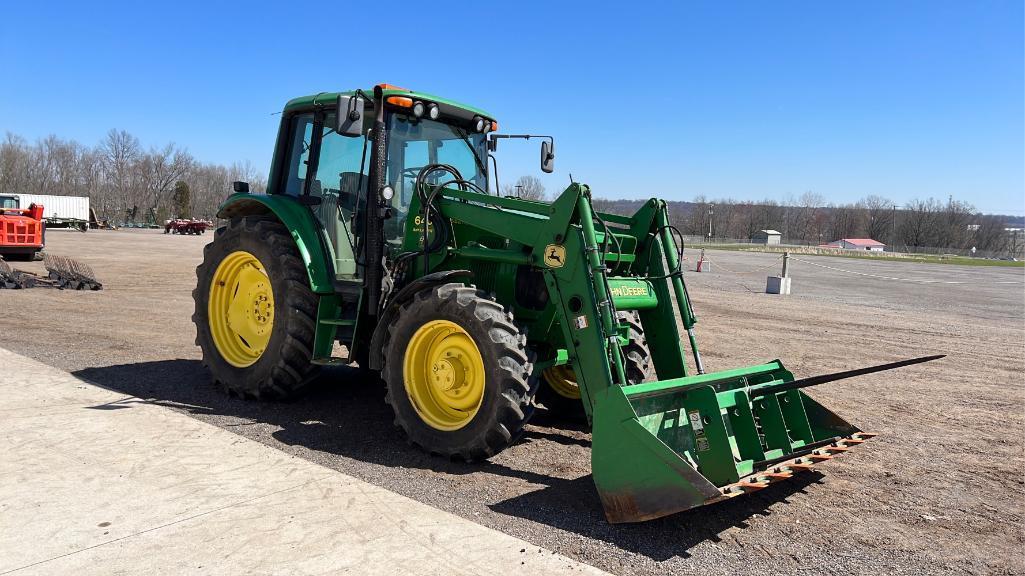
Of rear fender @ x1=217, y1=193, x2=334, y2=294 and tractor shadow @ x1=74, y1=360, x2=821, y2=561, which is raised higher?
rear fender @ x1=217, y1=193, x2=334, y2=294

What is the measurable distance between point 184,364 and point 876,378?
840 cm

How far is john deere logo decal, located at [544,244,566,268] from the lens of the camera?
15.9 feet

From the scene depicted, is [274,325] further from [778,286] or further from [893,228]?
[893,228]

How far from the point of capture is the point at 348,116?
523 cm

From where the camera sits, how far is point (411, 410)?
520 cm

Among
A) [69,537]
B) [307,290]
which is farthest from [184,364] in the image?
[69,537]

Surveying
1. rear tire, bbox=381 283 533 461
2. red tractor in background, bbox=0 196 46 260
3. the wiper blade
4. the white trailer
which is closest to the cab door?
the wiper blade

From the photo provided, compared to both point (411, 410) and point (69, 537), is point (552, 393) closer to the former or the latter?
point (411, 410)

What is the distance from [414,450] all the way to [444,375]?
0.65m

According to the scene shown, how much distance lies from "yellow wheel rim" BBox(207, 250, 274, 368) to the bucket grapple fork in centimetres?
322

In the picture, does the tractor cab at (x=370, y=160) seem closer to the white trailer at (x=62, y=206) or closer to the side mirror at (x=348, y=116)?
the side mirror at (x=348, y=116)

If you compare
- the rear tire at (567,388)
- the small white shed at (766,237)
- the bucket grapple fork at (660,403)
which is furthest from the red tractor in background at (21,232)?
the small white shed at (766,237)

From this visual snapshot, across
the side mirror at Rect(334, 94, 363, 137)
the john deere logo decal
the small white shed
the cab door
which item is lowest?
the john deere logo decal

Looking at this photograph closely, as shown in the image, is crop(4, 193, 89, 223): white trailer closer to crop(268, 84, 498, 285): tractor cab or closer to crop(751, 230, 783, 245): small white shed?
crop(268, 84, 498, 285): tractor cab
